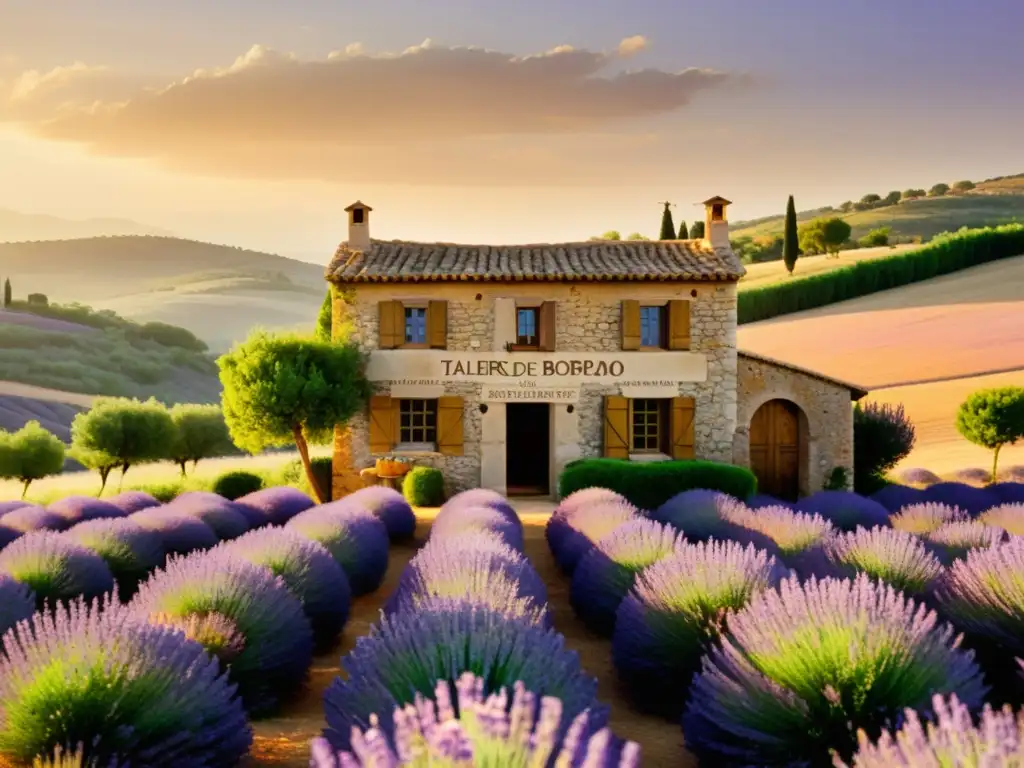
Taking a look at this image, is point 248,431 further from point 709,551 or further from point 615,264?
point 709,551

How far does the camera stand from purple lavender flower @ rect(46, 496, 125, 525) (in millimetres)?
11027

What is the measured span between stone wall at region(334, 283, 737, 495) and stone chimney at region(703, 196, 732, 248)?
4.22 ft

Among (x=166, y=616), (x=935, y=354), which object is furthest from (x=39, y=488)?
(x=935, y=354)

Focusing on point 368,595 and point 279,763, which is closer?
point 279,763

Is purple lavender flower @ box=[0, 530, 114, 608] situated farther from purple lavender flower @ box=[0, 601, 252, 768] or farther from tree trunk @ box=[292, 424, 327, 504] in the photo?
tree trunk @ box=[292, 424, 327, 504]

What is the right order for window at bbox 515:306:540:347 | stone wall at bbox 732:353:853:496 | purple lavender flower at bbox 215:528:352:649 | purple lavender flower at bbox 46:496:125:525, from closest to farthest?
purple lavender flower at bbox 215:528:352:649 → purple lavender flower at bbox 46:496:125:525 → window at bbox 515:306:540:347 → stone wall at bbox 732:353:853:496

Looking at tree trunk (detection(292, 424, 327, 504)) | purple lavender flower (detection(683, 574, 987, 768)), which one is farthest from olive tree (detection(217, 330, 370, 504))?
purple lavender flower (detection(683, 574, 987, 768))

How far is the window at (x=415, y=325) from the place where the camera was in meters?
15.8

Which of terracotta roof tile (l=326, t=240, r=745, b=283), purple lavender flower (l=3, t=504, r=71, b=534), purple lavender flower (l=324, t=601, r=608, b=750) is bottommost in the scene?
purple lavender flower (l=3, t=504, r=71, b=534)

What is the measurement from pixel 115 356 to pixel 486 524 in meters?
50.5

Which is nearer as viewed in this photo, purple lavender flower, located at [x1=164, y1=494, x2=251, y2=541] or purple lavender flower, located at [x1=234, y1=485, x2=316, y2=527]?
purple lavender flower, located at [x1=164, y1=494, x2=251, y2=541]

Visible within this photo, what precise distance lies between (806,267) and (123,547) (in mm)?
45047

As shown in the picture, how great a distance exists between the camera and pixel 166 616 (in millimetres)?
5039

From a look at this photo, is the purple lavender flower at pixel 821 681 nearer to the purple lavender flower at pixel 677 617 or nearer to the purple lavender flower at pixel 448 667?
the purple lavender flower at pixel 448 667
